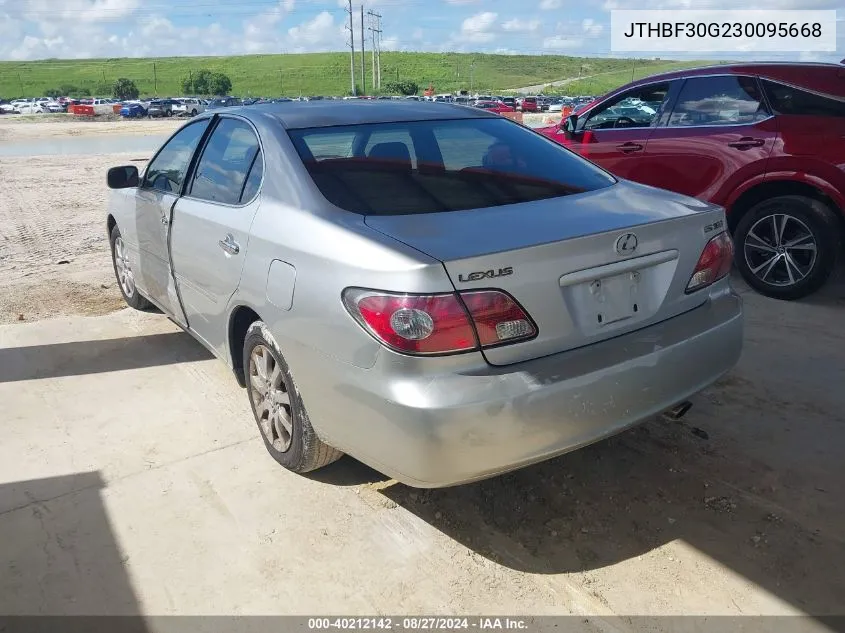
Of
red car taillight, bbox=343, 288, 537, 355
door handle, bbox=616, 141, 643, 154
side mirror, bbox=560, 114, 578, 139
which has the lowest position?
red car taillight, bbox=343, 288, 537, 355

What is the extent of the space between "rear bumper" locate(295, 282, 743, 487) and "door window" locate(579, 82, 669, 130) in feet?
13.8

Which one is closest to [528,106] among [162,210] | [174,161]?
[174,161]

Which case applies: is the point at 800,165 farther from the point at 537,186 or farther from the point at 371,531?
the point at 371,531

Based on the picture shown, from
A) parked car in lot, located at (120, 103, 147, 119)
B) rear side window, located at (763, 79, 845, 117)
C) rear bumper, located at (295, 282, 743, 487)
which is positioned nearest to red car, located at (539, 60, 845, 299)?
rear side window, located at (763, 79, 845, 117)

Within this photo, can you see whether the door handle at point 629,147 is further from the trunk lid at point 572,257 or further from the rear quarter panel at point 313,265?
the rear quarter panel at point 313,265

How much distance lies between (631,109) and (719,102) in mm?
816

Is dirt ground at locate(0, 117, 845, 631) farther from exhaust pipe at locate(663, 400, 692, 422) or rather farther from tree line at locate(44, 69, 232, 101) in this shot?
tree line at locate(44, 69, 232, 101)

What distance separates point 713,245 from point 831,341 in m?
2.31

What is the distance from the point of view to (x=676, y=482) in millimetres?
3070

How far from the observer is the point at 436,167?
10.5 ft

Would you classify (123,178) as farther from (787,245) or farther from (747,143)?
(787,245)

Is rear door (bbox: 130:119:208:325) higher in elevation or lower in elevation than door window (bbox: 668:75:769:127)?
lower

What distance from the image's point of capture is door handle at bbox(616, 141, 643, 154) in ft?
20.4

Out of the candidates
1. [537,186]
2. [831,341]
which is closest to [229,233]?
[537,186]
